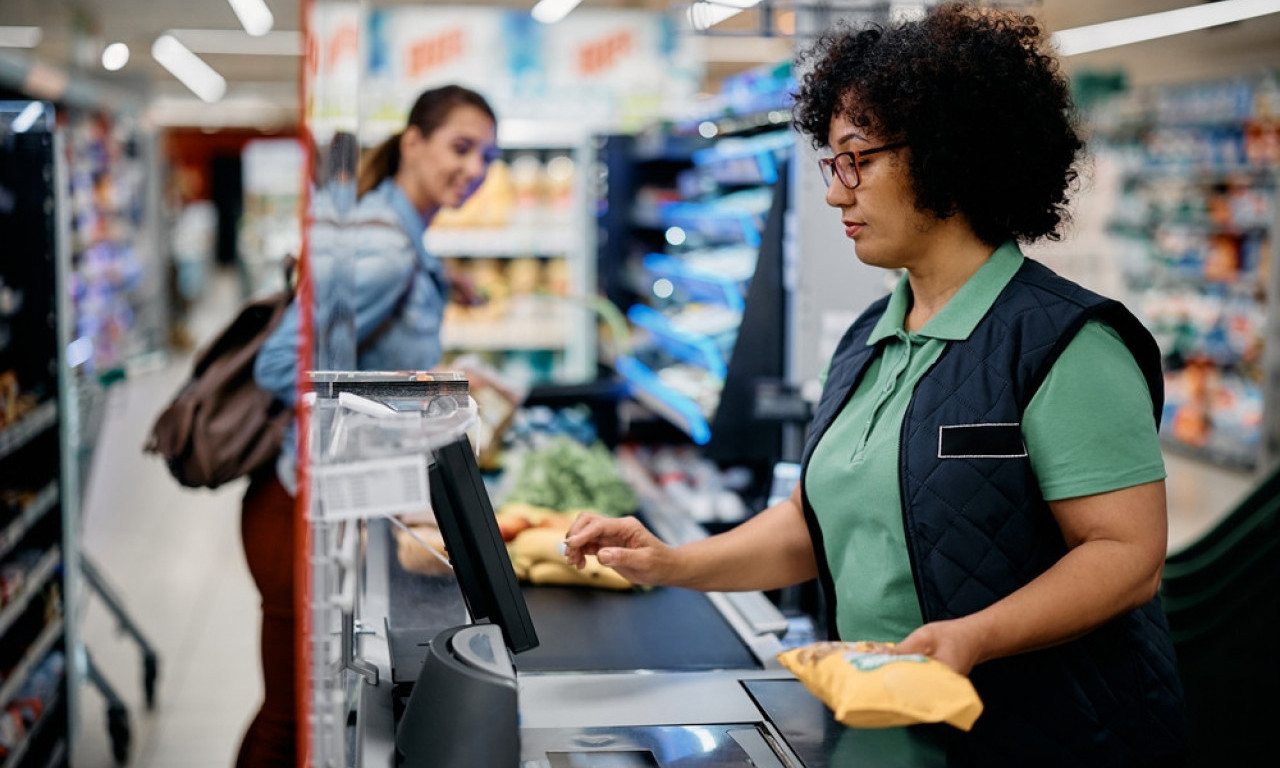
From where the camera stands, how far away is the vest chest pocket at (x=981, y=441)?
145 centimetres

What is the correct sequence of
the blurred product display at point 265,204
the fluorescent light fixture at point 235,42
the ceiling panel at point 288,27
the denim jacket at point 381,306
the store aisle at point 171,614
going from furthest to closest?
the blurred product display at point 265,204 < the fluorescent light fixture at point 235,42 < the ceiling panel at point 288,27 < the store aisle at point 171,614 < the denim jacket at point 381,306

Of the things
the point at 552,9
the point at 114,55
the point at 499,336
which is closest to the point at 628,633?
the point at 499,336

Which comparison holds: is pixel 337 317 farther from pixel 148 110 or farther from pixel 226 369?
pixel 148 110

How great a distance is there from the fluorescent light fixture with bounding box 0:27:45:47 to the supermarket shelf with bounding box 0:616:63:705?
1075cm

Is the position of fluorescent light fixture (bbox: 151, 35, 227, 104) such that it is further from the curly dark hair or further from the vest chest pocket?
the vest chest pocket

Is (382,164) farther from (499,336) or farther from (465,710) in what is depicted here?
(499,336)

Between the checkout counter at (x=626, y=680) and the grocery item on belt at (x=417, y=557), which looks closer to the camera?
the checkout counter at (x=626, y=680)

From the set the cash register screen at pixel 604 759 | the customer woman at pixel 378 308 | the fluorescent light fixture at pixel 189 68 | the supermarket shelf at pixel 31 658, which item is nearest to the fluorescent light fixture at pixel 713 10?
the customer woman at pixel 378 308

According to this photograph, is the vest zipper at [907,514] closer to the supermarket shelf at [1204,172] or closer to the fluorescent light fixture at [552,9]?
the fluorescent light fixture at [552,9]

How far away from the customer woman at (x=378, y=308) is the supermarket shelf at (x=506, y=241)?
2834mm

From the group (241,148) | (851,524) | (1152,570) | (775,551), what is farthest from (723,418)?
(241,148)

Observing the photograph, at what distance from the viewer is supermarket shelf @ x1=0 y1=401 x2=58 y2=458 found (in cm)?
315

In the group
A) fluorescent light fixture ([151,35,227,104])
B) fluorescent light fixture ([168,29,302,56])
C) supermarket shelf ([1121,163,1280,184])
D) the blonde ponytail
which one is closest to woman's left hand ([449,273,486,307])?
the blonde ponytail

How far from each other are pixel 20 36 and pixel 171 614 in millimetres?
9658
